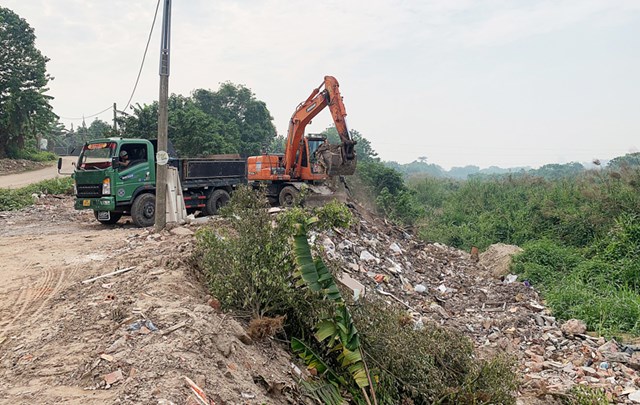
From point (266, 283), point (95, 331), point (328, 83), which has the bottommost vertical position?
point (95, 331)

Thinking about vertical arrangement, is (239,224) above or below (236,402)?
above

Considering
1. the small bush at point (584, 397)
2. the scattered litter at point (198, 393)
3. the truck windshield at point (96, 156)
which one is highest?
the truck windshield at point (96, 156)

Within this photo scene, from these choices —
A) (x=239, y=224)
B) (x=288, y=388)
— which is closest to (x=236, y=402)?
(x=288, y=388)

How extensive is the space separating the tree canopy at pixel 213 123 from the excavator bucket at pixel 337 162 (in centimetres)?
1387

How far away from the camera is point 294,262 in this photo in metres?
5.25

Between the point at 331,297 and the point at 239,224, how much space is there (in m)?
1.38

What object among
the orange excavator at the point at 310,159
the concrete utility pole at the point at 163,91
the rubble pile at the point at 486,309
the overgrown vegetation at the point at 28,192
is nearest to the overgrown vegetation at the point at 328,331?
the rubble pile at the point at 486,309

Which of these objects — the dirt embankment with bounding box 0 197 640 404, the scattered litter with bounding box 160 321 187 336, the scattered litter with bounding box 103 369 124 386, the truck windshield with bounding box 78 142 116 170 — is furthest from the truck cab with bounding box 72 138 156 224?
the scattered litter with bounding box 103 369 124 386

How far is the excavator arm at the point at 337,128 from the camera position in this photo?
1296 centimetres

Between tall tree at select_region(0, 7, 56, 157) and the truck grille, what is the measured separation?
54.5 feet

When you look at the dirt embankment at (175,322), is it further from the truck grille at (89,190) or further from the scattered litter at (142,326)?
the truck grille at (89,190)

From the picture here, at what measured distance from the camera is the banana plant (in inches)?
173

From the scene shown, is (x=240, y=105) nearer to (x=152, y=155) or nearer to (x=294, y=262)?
(x=152, y=155)

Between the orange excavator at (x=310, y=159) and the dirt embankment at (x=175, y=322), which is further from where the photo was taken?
the orange excavator at (x=310, y=159)
